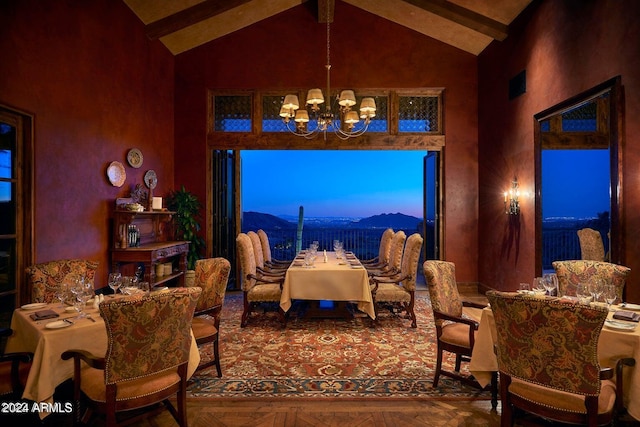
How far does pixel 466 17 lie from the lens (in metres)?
5.74

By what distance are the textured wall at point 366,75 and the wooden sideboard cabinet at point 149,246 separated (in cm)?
104

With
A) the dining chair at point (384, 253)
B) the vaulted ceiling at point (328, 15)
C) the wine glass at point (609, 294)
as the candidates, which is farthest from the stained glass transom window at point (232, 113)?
the wine glass at point (609, 294)

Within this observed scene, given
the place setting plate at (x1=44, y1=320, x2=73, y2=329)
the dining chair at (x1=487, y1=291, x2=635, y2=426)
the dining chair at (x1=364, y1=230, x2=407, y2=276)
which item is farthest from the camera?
the dining chair at (x1=364, y1=230, x2=407, y2=276)

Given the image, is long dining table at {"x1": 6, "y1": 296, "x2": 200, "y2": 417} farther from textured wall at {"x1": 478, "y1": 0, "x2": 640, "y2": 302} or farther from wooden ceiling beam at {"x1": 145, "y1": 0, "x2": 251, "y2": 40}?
wooden ceiling beam at {"x1": 145, "y1": 0, "x2": 251, "y2": 40}

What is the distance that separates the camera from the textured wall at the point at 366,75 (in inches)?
267

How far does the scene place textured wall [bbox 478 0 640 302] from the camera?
3.38 metres

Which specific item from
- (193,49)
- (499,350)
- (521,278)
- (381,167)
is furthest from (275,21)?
(381,167)

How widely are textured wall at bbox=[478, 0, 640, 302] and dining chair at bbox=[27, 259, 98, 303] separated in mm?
4885

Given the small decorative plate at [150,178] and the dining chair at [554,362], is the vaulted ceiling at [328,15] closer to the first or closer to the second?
the small decorative plate at [150,178]

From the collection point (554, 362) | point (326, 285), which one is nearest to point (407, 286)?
point (326, 285)

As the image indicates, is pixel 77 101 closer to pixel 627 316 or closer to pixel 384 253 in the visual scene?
pixel 384 253

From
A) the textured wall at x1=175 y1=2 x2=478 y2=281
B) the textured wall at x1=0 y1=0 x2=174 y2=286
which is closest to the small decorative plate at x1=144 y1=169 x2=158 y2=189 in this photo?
the textured wall at x1=0 y1=0 x2=174 y2=286

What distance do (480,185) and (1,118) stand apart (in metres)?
6.62

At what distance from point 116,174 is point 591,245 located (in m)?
5.68
